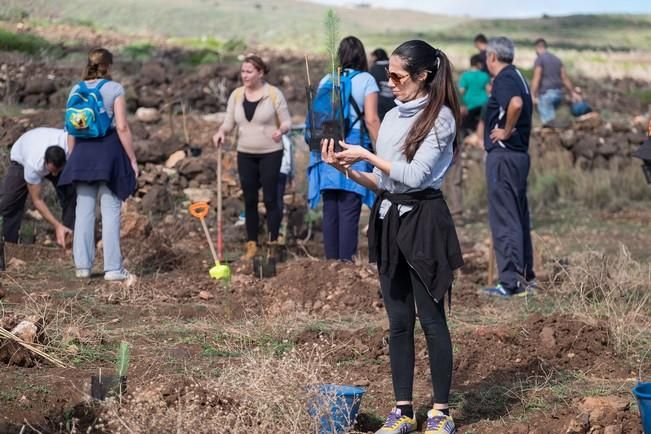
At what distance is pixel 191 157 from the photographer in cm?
1445

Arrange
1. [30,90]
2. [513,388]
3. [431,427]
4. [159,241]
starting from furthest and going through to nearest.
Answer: [30,90], [159,241], [513,388], [431,427]

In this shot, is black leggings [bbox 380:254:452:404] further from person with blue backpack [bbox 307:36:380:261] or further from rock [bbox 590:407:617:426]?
person with blue backpack [bbox 307:36:380:261]

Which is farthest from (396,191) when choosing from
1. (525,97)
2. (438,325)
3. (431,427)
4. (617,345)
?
(525,97)

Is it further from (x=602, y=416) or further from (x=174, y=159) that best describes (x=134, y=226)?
(x=602, y=416)

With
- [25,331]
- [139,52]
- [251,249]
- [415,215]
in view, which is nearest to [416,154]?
[415,215]

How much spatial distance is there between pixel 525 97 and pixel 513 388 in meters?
3.41

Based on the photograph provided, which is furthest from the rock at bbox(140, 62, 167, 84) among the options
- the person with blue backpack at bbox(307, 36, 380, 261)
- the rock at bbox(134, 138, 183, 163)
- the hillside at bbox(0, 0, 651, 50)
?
the hillside at bbox(0, 0, 651, 50)

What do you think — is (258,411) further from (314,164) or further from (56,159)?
(56,159)

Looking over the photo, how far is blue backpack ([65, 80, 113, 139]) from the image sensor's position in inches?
353

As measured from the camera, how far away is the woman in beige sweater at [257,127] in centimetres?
1027

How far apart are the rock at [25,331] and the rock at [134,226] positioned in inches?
174

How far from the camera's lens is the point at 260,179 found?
34.6ft

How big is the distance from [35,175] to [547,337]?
458 centimetres

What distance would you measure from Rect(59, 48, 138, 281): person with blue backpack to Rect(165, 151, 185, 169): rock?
4958 millimetres
